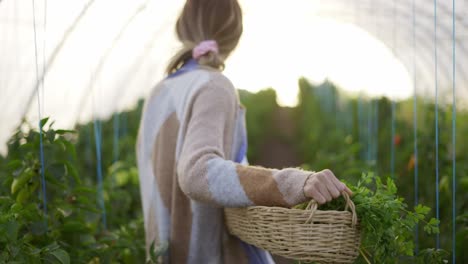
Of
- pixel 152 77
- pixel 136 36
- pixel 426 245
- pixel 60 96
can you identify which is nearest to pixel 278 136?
pixel 152 77

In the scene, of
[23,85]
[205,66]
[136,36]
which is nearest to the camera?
[205,66]

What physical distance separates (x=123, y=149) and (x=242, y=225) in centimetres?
420

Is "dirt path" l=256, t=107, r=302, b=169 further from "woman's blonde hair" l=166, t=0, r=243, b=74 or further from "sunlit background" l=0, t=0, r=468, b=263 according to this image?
"woman's blonde hair" l=166, t=0, r=243, b=74

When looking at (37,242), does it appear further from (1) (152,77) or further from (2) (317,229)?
(1) (152,77)

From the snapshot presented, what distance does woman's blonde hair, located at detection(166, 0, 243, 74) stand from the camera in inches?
93.1

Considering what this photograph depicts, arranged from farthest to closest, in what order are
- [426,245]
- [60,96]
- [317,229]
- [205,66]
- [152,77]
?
1. [152,77]
2. [60,96]
3. [426,245]
4. [205,66]
5. [317,229]

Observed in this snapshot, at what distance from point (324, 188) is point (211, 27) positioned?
36.0 inches

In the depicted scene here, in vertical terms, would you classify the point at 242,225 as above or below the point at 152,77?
below

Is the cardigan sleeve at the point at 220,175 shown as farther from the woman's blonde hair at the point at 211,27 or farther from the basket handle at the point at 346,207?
the woman's blonde hair at the point at 211,27

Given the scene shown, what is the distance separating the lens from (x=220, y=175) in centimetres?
192

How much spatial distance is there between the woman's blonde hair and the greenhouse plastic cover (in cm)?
15

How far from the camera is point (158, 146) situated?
2.44m

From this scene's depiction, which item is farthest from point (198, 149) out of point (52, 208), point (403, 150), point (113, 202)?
point (403, 150)

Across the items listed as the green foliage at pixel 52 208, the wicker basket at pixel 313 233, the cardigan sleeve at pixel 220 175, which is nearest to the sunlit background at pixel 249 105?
the green foliage at pixel 52 208
